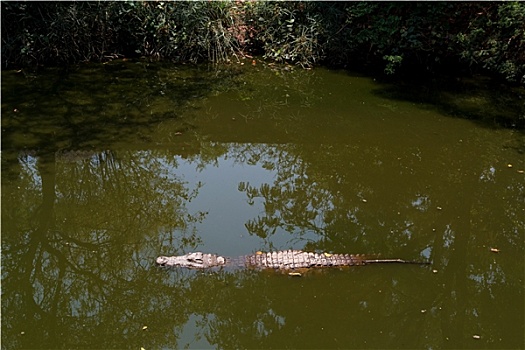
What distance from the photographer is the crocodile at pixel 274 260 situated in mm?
4309

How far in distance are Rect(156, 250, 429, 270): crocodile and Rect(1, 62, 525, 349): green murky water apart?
0.25ft

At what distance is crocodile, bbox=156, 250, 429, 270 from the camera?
14.1ft

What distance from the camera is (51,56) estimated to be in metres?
8.32

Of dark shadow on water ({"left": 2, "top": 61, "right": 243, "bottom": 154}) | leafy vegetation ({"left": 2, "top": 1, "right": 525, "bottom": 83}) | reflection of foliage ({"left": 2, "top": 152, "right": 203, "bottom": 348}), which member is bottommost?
reflection of foliage ({"left": 2, "top": 152, "right": 203, "bottom": 348})

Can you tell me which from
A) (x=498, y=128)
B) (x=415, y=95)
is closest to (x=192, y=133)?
(x=415, y=95)

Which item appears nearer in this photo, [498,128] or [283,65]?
[498,128]

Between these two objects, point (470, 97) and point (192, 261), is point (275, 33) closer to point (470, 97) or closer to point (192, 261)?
point (470, 97)

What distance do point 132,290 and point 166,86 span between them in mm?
4269

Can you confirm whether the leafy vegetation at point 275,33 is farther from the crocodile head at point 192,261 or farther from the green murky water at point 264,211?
the crocodile head at point 192,261

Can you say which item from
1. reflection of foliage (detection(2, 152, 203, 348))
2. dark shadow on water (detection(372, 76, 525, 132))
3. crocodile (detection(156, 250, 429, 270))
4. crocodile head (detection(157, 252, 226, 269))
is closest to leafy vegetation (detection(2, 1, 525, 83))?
dark shadow on water (detection(372, 76, 525, 132))

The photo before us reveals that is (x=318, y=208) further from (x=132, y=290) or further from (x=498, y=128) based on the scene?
(x=498, y=128)

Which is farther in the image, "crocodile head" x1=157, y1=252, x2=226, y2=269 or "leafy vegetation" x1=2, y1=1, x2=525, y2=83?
"leafy vegetation" x1=2, y1=1, x2=525, y2=83

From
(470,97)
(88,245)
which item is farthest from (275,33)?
(88,245)

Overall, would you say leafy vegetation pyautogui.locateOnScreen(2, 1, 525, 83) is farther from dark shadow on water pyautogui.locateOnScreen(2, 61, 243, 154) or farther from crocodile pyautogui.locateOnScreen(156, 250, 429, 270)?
crocodile pyautogui.locateOnScreen(156, 250, 429, 270)
